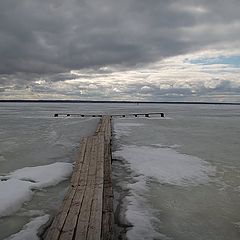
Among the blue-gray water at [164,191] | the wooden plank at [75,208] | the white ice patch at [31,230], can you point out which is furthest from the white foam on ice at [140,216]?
the white ice patch at [31,230]

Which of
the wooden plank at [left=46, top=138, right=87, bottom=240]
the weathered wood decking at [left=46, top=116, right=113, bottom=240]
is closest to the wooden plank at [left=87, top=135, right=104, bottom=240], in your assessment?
the weathered wood decking at [left=46, top=116, right=113, bottom=240]

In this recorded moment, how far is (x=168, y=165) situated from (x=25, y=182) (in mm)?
4877

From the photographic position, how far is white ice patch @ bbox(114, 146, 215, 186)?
914cm

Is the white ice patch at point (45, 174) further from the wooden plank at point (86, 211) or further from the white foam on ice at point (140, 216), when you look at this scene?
the white foam on ice at point (140, 216)

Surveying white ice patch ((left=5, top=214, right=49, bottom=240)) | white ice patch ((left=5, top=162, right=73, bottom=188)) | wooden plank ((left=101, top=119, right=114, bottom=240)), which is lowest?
white ice patch ((left=5, top=214, right=49, bottom=240))

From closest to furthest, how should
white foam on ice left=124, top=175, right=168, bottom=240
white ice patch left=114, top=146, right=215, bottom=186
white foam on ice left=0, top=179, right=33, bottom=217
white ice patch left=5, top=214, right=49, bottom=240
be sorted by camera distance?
white ice patch left=5, top=214, right=49, bottom=240
white foam on ice left=124, top=175, right=168, bottom=240
white foam on ice left=0, top=179, right=33, bottom=217
white ice patch left=114, top=146, right=215, bottom=186

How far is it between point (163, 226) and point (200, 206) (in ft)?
4.55

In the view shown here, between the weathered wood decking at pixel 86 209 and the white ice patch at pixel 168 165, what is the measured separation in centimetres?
180

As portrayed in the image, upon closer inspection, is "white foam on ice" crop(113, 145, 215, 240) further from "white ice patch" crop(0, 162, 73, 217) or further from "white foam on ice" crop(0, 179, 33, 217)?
"white foam on ice" crop(0, 179, 33, 217)

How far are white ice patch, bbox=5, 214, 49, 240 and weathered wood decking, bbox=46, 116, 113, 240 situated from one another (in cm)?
59

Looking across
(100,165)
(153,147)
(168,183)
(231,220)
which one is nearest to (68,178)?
(100,165)

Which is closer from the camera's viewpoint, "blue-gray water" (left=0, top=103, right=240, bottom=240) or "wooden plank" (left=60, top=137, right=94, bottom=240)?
"wooden plank" (left=60, top=137, right=94, bottom=240)

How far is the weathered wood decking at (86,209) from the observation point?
439cm

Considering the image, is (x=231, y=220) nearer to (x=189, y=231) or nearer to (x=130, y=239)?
(x=189, y=231)
